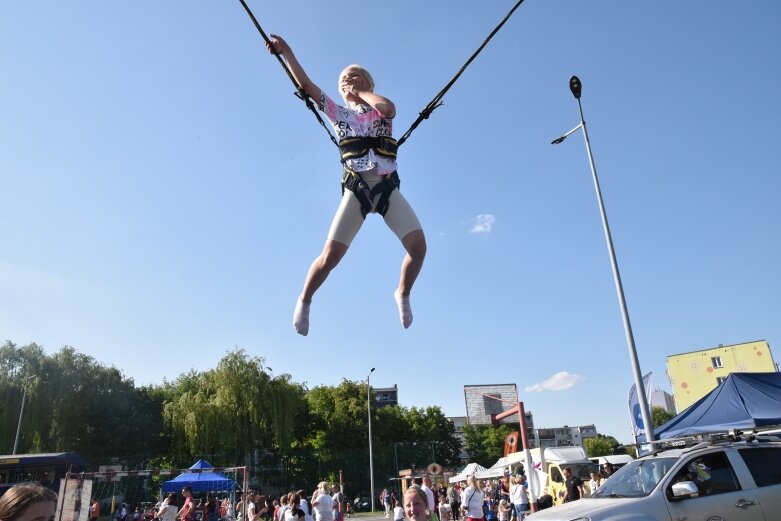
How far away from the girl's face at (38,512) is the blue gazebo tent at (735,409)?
11676mm

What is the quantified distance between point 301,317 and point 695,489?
16.8ft

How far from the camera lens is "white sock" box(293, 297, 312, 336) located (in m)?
4.30

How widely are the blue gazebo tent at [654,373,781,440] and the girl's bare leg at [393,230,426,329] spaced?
9299mm

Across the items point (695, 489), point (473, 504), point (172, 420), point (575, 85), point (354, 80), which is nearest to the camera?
point (354, 80)

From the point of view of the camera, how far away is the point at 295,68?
4355 mm

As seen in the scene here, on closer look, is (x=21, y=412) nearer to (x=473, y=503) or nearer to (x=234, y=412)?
(x=234, y=412)

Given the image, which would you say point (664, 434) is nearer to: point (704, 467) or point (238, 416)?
point (704, 467)

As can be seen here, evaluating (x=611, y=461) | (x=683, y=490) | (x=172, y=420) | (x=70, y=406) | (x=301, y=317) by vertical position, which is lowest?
(x=683, y=490)

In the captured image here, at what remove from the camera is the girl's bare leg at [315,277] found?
4.05 m

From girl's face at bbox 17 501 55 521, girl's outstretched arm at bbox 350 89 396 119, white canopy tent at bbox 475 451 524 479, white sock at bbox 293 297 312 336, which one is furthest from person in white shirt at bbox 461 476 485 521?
white canopy tent at bbox 475 451 524 479

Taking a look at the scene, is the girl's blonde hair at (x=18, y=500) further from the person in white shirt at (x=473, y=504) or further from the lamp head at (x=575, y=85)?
the lamp head at (x=575, y=85)

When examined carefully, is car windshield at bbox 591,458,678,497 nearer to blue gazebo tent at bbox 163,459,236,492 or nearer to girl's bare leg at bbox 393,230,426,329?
girl's bare leg at bbox 393,230,426,329

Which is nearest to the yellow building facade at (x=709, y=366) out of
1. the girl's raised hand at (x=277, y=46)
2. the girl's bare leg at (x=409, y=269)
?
the girl's bare leg at (x=409, y=269)

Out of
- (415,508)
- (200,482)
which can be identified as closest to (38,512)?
(415,508)
